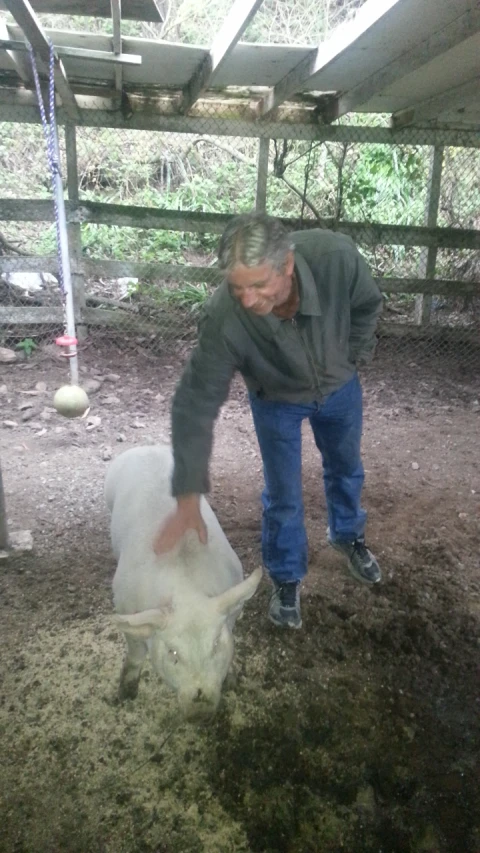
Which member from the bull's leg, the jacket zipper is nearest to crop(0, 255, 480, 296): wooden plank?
the jacket zipper

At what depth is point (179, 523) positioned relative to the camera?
2.48m

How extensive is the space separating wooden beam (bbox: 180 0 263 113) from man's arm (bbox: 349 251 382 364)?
6.20ft

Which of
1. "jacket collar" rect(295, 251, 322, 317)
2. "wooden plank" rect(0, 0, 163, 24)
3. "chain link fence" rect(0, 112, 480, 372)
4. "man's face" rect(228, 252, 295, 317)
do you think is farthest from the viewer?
"chain link fence" rect(0, 112, 480, 372)

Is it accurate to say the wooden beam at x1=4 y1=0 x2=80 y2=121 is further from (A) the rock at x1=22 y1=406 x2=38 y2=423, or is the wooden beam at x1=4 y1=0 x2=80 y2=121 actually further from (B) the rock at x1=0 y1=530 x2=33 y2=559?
(B) the rock at x1=0 y1=530 x2=33 y2=559

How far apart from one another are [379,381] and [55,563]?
13.3 feet

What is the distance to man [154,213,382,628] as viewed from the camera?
2.33 meters

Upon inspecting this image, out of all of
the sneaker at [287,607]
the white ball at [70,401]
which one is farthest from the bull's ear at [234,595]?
the white ball at [70,401]

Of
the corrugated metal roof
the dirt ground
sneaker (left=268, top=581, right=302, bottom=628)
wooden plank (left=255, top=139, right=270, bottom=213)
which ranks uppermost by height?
the corrugated metal roof

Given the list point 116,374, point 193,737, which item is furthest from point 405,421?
point 193,737

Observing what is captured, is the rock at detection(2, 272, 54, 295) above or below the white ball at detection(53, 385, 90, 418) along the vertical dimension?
above

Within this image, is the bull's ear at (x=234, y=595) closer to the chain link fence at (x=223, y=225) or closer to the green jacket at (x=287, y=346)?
the green jacket at (x=287, y=346)

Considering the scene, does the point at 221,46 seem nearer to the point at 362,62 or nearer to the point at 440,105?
the point at 362,62

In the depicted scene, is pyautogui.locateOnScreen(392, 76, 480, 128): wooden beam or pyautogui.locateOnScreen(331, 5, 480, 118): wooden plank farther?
pyautogui.locateOnScreen(392, 76, 480, 128): wooden beam

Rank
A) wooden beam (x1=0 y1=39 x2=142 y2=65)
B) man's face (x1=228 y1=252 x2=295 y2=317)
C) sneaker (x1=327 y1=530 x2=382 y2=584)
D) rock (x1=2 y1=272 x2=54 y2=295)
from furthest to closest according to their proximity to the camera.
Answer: rock (x1=2 y1=272 x2=54 y2=295)
wooden beam (x1=0 y1=39 x2=142 y2=65)
sneaker (x1=327 y1=530 x2=382 y2=584)
man's face (x1=228 y1=252 x2=295 y2=317)
